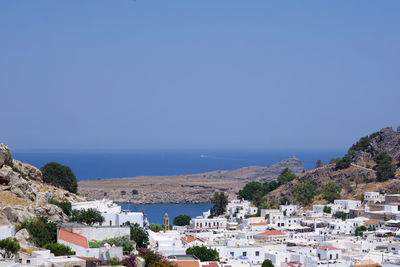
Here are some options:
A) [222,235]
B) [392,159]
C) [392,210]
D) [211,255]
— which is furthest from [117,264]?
[392,159]

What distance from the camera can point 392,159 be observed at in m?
82.2

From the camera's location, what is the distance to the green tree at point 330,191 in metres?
74.1

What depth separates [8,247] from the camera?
2681 centimetres

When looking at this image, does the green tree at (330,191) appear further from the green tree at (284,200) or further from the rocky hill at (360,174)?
the green tree at (284,200)

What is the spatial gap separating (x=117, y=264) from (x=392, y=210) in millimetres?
38689

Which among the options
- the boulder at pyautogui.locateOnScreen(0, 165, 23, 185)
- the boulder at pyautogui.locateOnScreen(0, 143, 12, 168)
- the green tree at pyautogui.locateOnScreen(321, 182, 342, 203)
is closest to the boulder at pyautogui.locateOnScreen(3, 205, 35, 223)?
the boulder at pyautogui.locateOnScreen(0, 165, 23, 185)

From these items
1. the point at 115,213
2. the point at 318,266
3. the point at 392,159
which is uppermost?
the point at 392,159

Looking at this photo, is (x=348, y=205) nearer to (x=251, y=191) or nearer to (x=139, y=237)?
(x=251, y=191)

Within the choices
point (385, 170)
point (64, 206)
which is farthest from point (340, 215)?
point (64, 206)

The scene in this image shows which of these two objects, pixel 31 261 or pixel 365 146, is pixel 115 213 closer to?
pixel 31 261

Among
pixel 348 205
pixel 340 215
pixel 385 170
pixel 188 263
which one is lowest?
pixel 188 263

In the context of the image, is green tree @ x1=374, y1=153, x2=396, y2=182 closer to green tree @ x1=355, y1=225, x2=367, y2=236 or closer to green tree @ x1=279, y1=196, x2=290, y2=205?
green tree @ x1=279, y1=196, x2=290, y2=205

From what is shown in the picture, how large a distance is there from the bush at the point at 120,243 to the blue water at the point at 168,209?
53.9 meters

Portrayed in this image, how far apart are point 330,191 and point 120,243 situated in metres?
48.8
